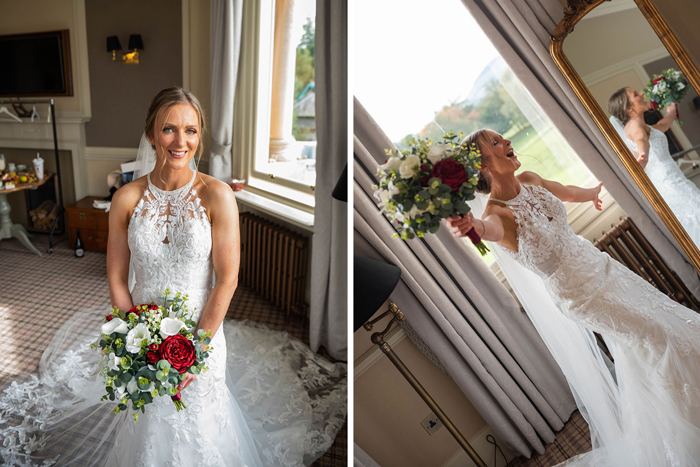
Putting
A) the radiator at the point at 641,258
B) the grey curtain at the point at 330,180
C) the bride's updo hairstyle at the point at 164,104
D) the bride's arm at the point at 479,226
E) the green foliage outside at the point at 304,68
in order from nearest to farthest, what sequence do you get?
1. the bride's updo hairstyle at the point at 164,104
2. the bride's arm at the point at 479,226
3. the radiator at the point at 641,258
4. the grey curtain at the point at 330,180
5. the green foliage outside at the point at 304,68

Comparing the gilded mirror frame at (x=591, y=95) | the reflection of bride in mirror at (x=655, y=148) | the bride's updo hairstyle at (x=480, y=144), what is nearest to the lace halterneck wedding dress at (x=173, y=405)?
the bride's updo hairstyle at (x=480, y=144)

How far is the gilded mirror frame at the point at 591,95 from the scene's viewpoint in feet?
3.80

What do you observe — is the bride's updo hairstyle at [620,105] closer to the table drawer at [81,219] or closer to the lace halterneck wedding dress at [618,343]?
the lace halterneck wedding dress at [618,343]

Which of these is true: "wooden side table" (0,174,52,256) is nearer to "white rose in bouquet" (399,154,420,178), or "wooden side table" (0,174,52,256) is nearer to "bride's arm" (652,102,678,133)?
"white rose in bouquet" (399,154,420,178)

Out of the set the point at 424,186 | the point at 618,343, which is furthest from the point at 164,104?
the point at 618,343

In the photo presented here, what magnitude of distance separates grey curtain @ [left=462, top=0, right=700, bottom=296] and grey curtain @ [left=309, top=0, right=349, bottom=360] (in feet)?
1.96

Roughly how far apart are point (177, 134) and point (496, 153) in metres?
0.87

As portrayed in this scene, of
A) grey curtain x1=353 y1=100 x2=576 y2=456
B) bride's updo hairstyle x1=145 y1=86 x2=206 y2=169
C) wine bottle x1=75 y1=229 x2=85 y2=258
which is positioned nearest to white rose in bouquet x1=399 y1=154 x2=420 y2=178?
grey curtain x1=353 y1=100 x2=576 y2=456

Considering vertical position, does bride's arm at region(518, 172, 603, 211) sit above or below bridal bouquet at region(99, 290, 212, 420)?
above

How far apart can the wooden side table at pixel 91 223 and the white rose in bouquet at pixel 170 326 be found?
26 cm

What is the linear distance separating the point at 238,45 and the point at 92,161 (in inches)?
20.0

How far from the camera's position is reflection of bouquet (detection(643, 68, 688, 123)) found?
1.19 meters

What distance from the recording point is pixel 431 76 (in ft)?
3.73

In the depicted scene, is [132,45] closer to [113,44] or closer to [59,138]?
[113,44]
